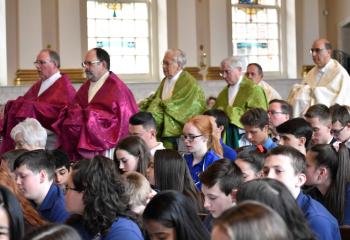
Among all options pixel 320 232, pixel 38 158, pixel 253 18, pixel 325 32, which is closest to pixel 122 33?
pixel 253 18

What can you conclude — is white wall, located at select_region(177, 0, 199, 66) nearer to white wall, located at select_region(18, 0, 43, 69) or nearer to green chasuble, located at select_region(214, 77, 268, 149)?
white wall, located at select_region(18, 0, 43, 69)

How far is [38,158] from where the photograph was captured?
455cm

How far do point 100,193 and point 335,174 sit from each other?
1.74m

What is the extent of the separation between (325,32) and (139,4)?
3.44 m

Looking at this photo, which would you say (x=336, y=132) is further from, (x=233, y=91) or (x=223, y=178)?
(x=223, y=178)

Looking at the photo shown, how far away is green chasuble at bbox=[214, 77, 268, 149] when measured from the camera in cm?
846

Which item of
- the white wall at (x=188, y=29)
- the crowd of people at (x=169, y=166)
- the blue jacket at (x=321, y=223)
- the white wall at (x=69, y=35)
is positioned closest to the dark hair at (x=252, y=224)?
the crowd of people at (x=169, y=166)

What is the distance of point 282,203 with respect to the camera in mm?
2980

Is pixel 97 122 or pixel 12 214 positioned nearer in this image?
pixel 12 214

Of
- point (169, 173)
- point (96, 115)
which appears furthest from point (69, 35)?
point (169, 173)

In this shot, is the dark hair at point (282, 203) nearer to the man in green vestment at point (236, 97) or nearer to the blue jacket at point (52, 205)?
the blue jacket at point (52, 205)

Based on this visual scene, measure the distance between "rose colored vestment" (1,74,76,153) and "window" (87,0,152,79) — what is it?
4540 millimetres

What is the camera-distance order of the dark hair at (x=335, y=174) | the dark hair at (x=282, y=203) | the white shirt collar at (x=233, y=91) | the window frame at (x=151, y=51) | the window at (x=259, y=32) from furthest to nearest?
the window at (x=259, y=32) < the window frame at (x=151, y=51) < the white shirt collar at (x=233, y=91) < the dark hair at (x=335, y=174) < the dark hair at (x=282, y=203)

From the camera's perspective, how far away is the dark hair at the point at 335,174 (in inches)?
184
